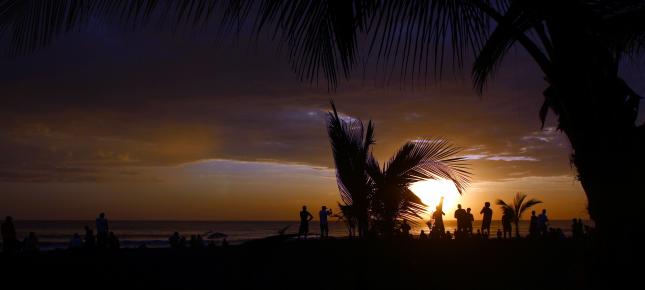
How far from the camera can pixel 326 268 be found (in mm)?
12383

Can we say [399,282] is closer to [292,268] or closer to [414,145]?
[292,268]

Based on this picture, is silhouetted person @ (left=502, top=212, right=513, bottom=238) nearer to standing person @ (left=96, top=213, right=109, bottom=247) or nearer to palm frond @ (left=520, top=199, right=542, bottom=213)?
palm frond @ (left=520, top=199, right=542, bottom=213)

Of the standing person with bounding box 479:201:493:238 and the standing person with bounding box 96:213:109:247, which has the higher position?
the standing person with bounding box 479:201:493:238

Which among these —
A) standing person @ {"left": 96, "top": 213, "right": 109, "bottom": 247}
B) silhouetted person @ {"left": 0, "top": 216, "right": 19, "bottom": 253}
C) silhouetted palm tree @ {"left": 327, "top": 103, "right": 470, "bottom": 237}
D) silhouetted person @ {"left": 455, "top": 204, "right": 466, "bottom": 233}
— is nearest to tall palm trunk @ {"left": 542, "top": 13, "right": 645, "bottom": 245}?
silhouetted palm tree @ {"left": 327, "top": 103, "right": 470, "bottom": 237}

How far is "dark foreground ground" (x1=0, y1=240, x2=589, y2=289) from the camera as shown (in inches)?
409

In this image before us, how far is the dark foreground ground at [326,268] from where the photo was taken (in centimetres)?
1040

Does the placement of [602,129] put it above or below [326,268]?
above

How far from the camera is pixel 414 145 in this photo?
20.4ft

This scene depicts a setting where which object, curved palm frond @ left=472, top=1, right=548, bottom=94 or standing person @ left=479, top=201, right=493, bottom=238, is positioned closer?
curved palm frond @ left=472, top=1, right=548, bottom=94

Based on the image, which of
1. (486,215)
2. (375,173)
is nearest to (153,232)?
(486,215)

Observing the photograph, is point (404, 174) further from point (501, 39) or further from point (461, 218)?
point (461, 218)

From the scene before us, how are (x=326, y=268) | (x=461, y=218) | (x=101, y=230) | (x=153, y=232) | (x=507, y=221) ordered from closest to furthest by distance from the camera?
(x=326, y=268)
(x=101, y=230)
(x=461, y=218)
(x=507, y=221)
(x=153, y=232)

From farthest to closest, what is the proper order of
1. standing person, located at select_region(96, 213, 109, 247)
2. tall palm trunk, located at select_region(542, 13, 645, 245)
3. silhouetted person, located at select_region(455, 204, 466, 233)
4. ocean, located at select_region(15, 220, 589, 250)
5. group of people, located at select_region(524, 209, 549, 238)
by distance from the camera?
ocean, located at select_region(15, 220, 589, 250) < group of people, located at select_region(524, 209, 549, 238) < silhouetted person, located at select_region(455, 204, 466, 233) < standing person, located at select_region(96, 213, 109, 247) < tall palm trunk, located at select_region(542, 13, 645, 245)

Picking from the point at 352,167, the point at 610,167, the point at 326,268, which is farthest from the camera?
the point at 326,268
